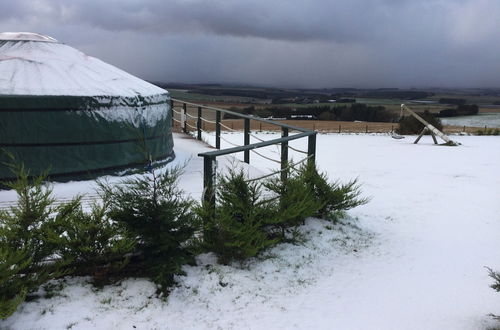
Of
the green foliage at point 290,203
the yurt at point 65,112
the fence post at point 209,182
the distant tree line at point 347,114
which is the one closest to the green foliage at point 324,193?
the green foliage at point 290,203

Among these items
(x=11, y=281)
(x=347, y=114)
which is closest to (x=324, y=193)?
(x=11, y=281)

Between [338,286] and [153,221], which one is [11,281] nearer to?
[153,221]

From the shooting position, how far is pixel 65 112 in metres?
6.20

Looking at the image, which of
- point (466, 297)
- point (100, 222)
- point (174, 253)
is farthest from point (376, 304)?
point (100, 222)

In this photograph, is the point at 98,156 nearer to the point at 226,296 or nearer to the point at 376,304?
the point at 226,296

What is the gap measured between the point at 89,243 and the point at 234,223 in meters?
1.33

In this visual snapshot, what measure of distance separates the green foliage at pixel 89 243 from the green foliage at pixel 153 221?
0.12m

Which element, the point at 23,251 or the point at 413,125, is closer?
the point at 23,251

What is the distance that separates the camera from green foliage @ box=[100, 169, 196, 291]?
3811mm

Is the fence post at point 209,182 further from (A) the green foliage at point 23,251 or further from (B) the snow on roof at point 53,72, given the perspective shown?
(B) the snow on roof at point 53,72

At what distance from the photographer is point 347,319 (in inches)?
144

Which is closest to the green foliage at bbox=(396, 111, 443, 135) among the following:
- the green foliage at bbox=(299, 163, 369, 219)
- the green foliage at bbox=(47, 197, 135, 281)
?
the green foliage at bbox=(299, 163, 369, 219)

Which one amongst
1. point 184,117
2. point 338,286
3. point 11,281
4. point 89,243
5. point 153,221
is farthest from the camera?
point 184,117

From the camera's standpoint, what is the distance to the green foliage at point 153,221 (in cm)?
381
